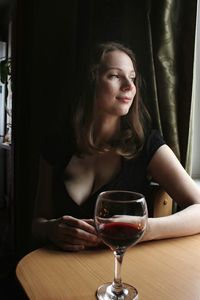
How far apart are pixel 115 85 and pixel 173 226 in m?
0.53

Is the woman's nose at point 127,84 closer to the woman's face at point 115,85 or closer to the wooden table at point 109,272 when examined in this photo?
the woman's face at point 115,85

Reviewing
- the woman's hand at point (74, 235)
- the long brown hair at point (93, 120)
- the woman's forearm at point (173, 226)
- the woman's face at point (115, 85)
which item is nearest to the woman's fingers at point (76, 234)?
the woman's hand at point (74, 235)

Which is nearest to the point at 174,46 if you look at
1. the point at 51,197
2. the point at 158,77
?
the point at 158,77

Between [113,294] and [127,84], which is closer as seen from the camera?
[113,294]

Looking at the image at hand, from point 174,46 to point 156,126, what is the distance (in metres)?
0.36

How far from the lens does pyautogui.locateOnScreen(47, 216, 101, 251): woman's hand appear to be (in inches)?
34.1

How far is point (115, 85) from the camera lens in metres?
1.19

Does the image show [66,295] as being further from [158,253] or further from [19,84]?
[19,84]

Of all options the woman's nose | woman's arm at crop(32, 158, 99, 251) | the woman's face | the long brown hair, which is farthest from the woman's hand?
the woman's nose

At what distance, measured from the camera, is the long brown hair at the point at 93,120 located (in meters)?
1.13

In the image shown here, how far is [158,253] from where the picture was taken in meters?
0.86

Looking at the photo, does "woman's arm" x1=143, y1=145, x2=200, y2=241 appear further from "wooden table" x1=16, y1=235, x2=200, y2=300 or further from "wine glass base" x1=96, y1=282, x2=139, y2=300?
"wine glass base" x1=96, y1=282, x2=139, y2=300

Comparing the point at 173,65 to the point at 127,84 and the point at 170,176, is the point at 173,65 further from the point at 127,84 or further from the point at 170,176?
the point at 170,176

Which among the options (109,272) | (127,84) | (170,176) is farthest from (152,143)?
(109,272)
